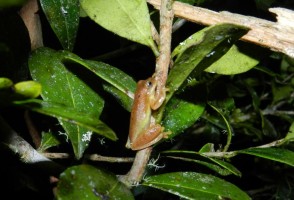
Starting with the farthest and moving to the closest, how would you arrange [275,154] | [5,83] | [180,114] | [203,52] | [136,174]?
[180,114] < [275,154] < [136,174] < [203,52] < [5,83]

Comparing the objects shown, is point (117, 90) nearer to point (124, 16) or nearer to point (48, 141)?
point (124, 16)

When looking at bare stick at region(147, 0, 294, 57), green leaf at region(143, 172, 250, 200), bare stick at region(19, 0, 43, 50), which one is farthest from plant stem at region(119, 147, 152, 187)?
bare stick at region(19, 0, 43, 50)

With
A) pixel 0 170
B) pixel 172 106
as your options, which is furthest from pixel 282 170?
pixel 0 170

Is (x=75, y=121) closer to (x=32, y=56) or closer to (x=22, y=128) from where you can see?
(x=32, y=56)

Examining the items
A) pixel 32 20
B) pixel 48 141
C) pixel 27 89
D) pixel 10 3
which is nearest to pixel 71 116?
pixel 27 89

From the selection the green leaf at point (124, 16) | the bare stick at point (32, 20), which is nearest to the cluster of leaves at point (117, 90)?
the green leaf at point (124, 16)
